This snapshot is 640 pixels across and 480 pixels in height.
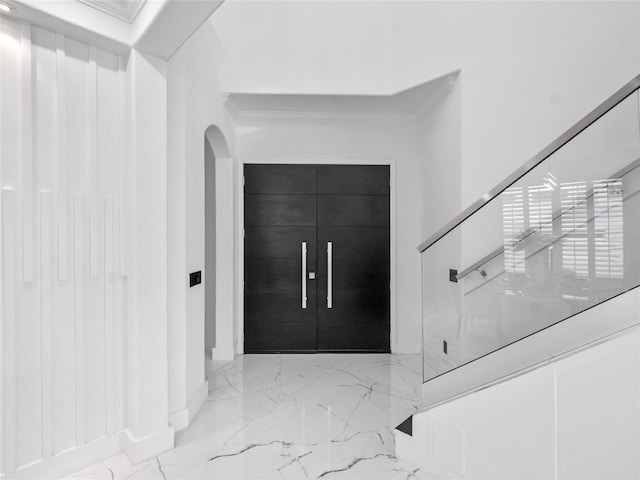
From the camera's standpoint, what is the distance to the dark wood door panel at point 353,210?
13.5ft

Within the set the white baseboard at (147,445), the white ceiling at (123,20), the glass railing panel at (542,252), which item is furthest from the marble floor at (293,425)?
the white ceiling at (123,20)

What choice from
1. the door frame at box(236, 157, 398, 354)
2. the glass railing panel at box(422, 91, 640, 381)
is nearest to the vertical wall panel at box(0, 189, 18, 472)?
the glass railing panel at box(422, 91, 640, 381)

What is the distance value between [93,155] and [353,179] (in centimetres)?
269

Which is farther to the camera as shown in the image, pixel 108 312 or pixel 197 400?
pixel 197 400

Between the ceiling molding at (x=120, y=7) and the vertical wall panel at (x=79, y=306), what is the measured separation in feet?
3.27

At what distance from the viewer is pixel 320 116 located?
13.4 feet

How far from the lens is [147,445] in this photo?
6.89 feet

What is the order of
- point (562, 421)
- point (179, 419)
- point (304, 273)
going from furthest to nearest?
1. point (304, 273)
2. point (179, 419)
3. point (562, 421)

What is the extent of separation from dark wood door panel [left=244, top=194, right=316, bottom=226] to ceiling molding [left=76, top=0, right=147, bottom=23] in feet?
7.34

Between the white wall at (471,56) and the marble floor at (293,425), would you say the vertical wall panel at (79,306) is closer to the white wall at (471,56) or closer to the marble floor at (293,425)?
the marble floor at (293,425)

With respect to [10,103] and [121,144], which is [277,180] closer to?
[121,144]

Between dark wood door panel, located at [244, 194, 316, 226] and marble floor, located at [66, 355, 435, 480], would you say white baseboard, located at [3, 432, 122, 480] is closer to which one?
marble floor, located at [66, 355, 435, 480]

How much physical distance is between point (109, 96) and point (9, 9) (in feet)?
1.72

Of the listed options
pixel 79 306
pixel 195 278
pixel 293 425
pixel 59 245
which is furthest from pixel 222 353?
pixel 59 245
